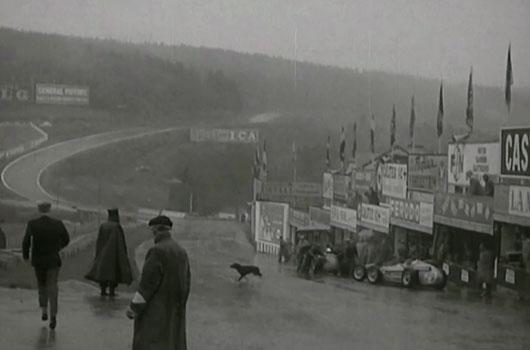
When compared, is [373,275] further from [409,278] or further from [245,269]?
[245,269]

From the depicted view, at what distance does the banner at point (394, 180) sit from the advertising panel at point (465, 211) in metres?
0.19

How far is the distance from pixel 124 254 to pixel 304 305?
3.39 feet

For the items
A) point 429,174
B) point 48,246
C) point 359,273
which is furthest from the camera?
point 359,273

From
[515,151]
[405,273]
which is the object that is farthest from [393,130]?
[405,273]

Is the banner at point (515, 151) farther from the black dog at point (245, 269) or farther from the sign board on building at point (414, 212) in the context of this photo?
the black dog at point (245, 269)

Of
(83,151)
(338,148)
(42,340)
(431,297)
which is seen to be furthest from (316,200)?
(42,340)

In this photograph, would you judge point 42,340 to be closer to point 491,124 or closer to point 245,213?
point 245,213

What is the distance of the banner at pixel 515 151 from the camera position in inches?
209

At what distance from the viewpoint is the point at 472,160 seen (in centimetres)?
Result: 539

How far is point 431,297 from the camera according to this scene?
5438 millimetres

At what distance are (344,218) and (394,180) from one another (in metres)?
0.35

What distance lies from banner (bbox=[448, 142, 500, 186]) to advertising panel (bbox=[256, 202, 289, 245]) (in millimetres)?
942

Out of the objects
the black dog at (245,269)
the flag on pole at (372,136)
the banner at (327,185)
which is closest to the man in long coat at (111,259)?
the black dog at (245,269)

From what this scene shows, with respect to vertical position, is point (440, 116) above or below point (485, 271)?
above
